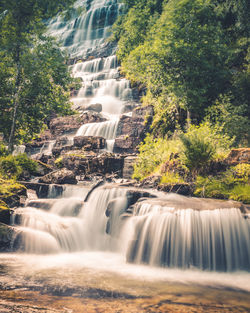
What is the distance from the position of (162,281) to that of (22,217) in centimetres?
526

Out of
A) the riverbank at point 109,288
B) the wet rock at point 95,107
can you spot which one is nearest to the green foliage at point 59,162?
the wet rock at point 95,107

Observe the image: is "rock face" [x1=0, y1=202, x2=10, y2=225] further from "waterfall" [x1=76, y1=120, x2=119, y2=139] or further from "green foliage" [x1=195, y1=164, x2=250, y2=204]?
"waterfall" [x1=76, y1=120, x2=119, y2=139]

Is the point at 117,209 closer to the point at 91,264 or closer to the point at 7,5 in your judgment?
the point at 91,264

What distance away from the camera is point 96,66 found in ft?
119

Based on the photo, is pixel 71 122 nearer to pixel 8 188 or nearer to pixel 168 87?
pixel 168 87

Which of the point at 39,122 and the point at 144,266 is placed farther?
the point at 39,122

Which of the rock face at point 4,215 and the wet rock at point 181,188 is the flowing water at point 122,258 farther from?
the wet rock at point 181,188

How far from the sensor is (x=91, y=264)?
6922mm

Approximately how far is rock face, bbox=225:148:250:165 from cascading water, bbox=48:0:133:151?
10.4 metres

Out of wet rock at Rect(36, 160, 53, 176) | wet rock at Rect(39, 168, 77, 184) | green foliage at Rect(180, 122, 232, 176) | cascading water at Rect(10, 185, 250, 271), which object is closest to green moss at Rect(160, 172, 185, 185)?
green foliage at Rect(180, 122, 232, 176)

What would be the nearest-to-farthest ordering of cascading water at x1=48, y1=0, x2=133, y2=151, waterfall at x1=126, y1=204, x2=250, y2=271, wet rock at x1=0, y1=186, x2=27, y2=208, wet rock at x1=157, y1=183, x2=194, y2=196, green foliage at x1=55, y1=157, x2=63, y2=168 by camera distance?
waterfall at x1=126, y1=204, x2=250, y2=271, wet rock at x1=0, y1=186, x2=27, y2=208, wet rock at x1=157, y1=183, x2=194, y2=196, green foliage at x1=55, y1=157, x2=63, y2=168, cascading water at x1=48, y1=0, x2=133, y2=151

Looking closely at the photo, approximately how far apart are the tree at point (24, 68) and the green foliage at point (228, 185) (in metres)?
9.79

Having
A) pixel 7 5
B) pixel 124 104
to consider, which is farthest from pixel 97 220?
pixel 124 104

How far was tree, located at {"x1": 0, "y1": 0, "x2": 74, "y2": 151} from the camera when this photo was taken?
1471cm
